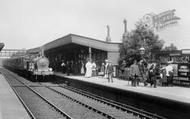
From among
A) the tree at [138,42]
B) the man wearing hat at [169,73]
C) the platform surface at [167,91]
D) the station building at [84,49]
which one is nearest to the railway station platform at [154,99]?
the platform surface at [167,91]

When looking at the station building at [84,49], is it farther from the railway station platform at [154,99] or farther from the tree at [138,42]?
the railway station platform at [154,99]

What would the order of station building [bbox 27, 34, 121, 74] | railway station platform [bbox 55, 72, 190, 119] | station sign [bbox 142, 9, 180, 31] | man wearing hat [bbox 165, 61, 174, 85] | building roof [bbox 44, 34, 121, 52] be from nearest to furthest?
railway station platform [bbox 55, 72, 190, 119] → man wearing hat [bbox 165, 61, 174, 85] → building roof [bbox 44, 34, 121, 52] → station building [bbox 27, 34, 121, 74] → station sign [bbox 142, 9, 180, 31]

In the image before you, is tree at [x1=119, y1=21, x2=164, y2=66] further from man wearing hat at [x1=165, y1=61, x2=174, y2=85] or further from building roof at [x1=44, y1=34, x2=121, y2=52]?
man wearing hat at [x1=165, y1=61, x2=174, y2=85]

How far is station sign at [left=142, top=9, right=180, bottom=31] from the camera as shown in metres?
61.6

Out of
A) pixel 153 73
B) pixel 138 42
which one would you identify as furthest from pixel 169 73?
pixel 138 42

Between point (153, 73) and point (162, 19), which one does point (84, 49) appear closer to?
point (153, 73)

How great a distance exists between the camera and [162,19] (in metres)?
67.2

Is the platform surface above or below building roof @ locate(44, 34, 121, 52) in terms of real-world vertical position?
below

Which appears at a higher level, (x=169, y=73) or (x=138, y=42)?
(x=138, y=42)

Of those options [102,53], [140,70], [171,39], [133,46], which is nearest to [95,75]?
[102,53]

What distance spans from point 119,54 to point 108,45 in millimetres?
4127

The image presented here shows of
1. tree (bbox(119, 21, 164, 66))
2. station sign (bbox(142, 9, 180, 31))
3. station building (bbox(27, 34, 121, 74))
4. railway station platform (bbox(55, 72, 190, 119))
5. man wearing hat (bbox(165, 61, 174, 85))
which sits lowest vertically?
railway station platform (bbox(55, 72, 190, 119))

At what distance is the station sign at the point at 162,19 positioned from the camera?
61594mm

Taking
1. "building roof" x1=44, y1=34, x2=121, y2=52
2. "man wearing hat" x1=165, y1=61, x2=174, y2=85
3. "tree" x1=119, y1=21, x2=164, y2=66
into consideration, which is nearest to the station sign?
"tree" x1=119, y1=21, x2=164, y2=66
